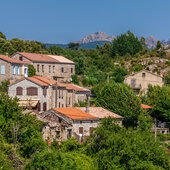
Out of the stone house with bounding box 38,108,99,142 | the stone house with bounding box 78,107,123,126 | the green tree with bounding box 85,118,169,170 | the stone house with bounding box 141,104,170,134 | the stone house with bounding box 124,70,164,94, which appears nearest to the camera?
the green tree with bounding box 85,118,169,170

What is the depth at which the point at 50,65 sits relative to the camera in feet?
216

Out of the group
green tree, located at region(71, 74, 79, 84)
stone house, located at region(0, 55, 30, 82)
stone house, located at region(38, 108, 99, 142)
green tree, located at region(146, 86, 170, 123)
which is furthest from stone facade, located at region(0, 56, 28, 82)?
green tree, located at region(146, 86, 170, 123)

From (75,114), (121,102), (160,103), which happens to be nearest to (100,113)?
(75,114)

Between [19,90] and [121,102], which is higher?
[19,90]

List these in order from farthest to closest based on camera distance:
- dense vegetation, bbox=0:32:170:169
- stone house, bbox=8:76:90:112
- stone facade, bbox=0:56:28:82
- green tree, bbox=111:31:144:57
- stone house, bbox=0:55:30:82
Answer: green tree, bbox=111:31:144:57 → stone facade, bbox=0:56:28:82 → stone house, bbox=0:55:30:82 → stone house, bbox=8:76:90:112 → dense vegetation, bbox=0:32:170:169

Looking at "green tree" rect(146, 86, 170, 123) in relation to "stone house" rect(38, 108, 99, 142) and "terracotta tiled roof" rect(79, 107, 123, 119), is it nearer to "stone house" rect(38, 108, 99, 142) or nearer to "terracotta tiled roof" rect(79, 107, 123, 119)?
"terracotta tiled roof" rect(79, 107, 123, 119)

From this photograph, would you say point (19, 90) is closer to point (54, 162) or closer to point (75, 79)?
point (75, 79)

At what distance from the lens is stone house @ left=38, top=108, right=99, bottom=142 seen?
145 ft

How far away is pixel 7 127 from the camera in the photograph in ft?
126

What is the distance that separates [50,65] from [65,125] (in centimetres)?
2297

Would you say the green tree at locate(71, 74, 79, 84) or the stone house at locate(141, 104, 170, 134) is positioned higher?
the green tree at locate(71, 74, 79, 84)

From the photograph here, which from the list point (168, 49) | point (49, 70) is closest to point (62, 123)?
point (49, 70)

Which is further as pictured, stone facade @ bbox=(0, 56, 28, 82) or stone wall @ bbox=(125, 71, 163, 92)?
stone wall @ bbox=(125, 71, 163, 92)

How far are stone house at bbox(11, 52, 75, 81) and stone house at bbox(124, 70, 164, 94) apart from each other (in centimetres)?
1092
